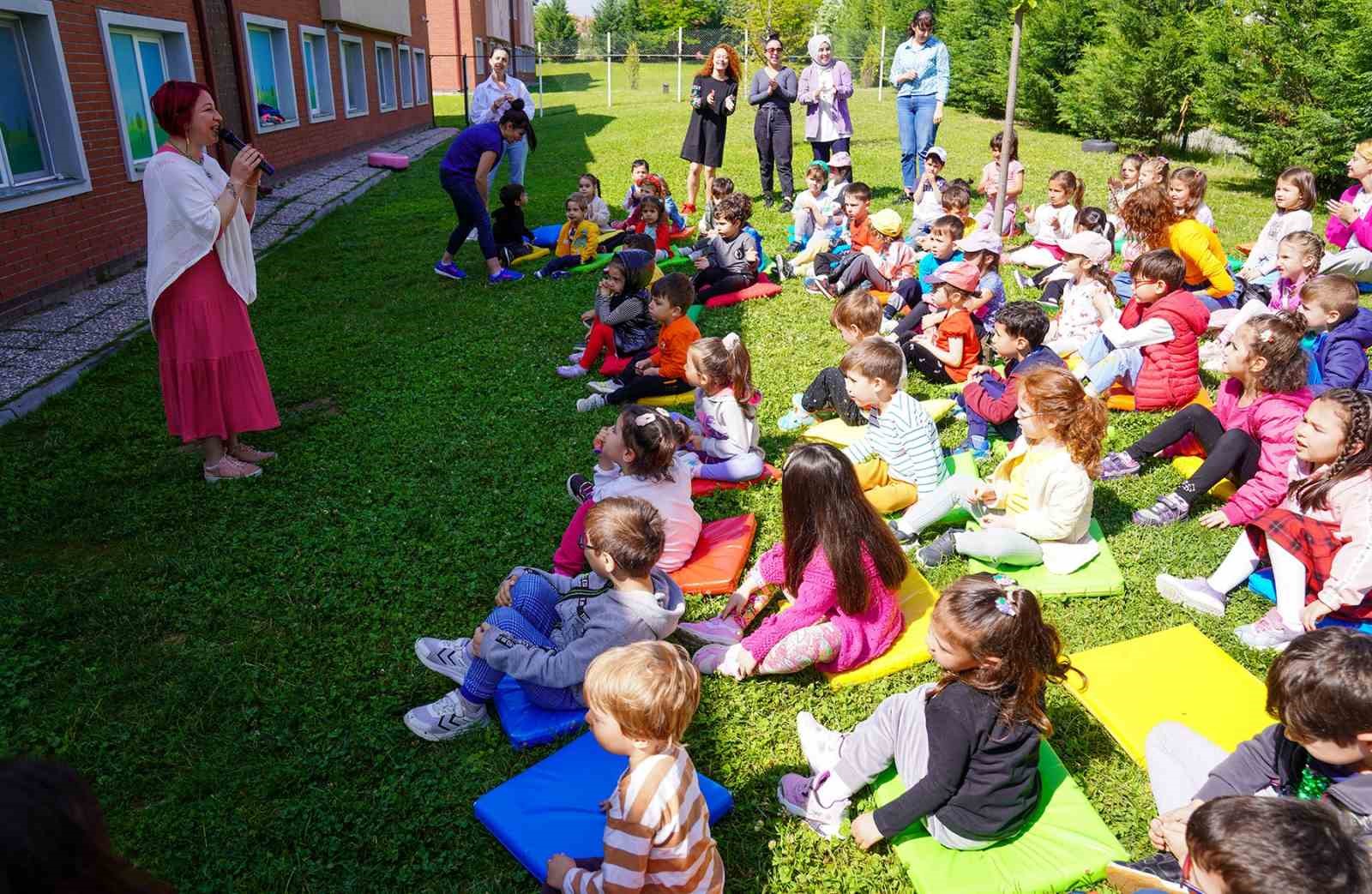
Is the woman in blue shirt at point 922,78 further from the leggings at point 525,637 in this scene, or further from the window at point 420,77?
the window at point 420,77

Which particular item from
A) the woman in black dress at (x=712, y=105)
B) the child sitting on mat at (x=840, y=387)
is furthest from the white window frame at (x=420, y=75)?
the child sitting on mat at (x=840, y=387)

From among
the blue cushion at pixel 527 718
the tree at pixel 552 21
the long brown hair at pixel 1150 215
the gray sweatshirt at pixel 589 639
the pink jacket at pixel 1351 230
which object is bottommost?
the blue cushion at pixel 527 718

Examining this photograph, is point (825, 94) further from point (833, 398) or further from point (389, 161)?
point (389, 161)

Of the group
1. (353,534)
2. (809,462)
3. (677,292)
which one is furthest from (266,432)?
(809,462)

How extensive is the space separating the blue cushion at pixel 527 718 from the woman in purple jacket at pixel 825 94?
30.4ft

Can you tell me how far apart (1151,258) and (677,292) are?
3.23 meters

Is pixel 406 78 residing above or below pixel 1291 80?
above

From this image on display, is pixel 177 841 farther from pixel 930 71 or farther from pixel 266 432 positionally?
pixel 930 71

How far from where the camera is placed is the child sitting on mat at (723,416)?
5066mm

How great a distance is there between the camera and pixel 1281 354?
457 cm

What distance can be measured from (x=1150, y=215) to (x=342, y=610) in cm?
660

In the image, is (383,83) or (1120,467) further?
(383,83)

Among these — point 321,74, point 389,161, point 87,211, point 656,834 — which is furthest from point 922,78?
point 321,74

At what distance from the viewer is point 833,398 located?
233 inches
